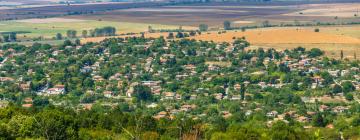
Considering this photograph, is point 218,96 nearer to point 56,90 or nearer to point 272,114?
point 272,114

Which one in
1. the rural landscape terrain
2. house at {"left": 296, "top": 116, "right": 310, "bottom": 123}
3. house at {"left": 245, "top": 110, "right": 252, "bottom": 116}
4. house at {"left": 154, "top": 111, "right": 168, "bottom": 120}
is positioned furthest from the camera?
house at {"left": 245, "top": 110, "right": 252, "bottom": 116}

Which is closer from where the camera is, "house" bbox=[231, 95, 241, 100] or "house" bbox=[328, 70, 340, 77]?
"house" bbox=[231, 95, 241, 100]

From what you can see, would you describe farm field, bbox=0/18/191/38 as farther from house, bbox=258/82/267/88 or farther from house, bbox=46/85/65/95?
house, bbox=258/82/267/88

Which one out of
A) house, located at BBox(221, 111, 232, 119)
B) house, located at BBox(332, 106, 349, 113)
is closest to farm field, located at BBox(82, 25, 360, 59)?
house, located at BBox(332, 106, 349, 113)

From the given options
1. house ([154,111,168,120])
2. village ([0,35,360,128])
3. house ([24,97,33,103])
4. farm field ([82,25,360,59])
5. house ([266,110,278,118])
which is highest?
house ([154,111,168,120])

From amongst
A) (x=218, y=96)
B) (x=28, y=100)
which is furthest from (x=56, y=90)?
(x=218, y=96)

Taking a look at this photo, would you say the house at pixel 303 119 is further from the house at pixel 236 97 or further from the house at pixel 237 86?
the house at pixel 237 86
